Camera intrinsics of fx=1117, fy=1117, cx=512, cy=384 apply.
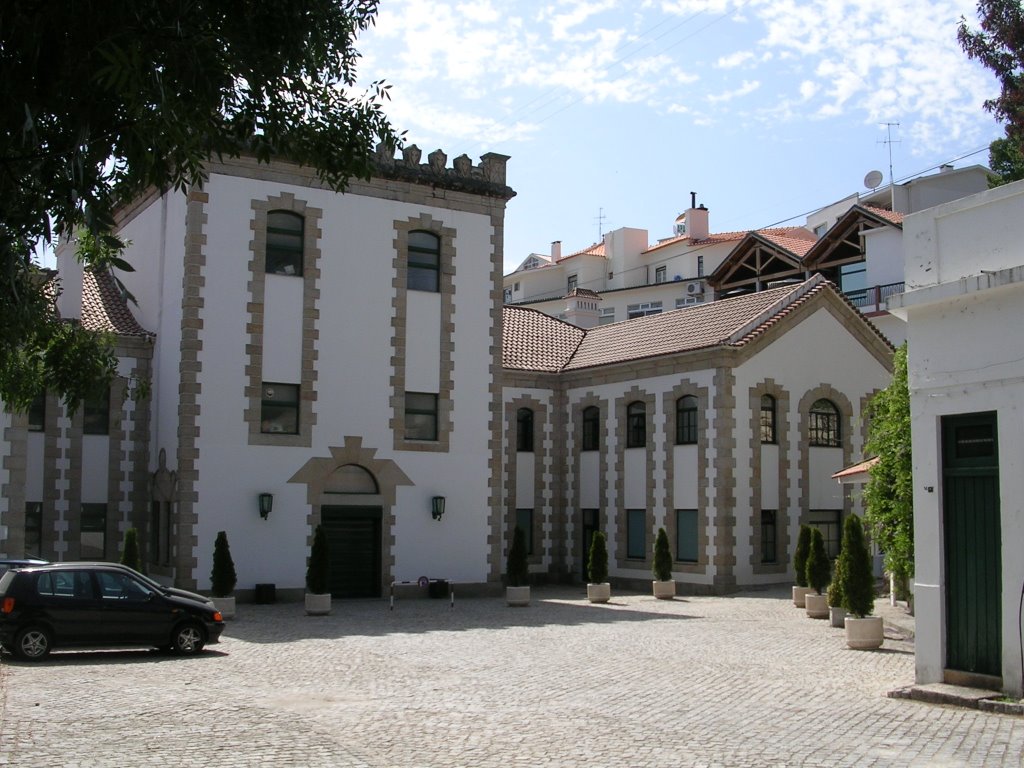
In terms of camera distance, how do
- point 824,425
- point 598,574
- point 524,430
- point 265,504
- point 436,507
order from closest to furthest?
point 265,504 < point 598,574 < point 436,507 < point 824,425 < point 524,430

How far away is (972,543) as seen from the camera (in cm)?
1379

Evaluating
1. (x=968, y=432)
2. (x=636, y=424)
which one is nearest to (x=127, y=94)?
(x=968, y=432)

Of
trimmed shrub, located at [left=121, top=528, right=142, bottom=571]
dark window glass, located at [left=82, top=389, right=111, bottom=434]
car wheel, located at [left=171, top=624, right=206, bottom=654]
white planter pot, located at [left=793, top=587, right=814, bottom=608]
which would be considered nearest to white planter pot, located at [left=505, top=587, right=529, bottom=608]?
white planter pot, located at [left=793, top=587, right=814, bottom=608]

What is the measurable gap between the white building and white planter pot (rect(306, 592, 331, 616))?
46.9ft

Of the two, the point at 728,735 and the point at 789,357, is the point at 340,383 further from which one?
the point at 728,735

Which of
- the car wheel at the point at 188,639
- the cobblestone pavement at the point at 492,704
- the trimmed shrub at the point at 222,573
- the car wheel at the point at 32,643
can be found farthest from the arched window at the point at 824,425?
the car wheel at the point at 32,643

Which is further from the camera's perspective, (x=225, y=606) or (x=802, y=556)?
(x=802, y=556)

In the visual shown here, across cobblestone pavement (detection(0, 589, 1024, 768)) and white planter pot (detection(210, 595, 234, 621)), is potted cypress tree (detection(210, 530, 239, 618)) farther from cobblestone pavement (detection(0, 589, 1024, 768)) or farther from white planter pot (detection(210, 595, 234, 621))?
cobblestone pavement (detection(0, 589, 1024, 768))

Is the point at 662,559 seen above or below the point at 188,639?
above

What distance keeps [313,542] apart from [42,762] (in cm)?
1688

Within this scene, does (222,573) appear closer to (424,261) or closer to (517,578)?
(517,578)

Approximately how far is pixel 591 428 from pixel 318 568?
1407 centimetres

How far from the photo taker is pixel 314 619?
2425cm

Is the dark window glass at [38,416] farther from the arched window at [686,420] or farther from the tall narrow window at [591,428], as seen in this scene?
the arched window at [686,420]
